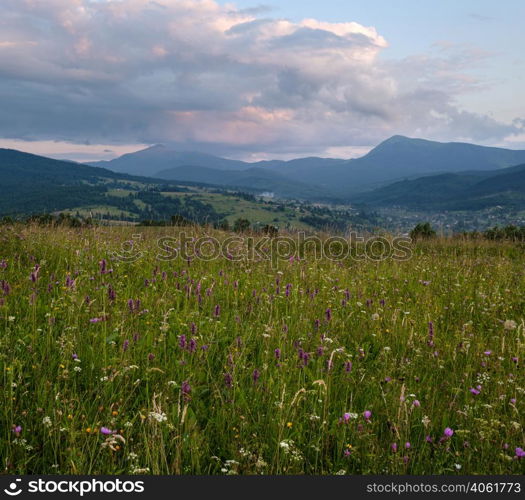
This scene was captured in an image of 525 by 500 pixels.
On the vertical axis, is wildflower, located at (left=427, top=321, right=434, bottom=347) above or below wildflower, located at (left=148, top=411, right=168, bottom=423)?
below

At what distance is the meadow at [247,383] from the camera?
285 centimetres

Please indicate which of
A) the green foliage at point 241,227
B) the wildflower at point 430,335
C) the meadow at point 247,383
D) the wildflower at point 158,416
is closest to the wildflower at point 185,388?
the meadow at point 247,383

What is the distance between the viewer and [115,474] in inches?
99.7

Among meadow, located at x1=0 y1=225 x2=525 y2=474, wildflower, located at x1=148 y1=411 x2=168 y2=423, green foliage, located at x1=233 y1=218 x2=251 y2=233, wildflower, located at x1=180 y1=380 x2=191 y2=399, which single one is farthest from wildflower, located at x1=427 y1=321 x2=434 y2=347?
green foliage, located at x1=233 y1=218 x2=251 y2=233

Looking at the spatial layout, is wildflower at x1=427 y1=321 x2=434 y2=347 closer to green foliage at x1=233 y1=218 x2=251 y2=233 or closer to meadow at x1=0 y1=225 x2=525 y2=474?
meadow at x1=0 y1=225 x2=525 y2=474

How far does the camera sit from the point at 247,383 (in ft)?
13.0

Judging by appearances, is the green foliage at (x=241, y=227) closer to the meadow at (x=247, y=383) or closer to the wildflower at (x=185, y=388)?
the meadow at (x=247, y=383)

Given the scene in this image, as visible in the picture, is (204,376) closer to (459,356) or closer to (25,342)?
(25,342)

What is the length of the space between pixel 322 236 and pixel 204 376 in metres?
14.4

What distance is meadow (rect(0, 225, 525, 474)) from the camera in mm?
2854

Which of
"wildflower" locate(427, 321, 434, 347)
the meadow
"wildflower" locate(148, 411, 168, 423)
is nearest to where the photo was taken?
"wildflower" locate(148, 411, 168, 423)

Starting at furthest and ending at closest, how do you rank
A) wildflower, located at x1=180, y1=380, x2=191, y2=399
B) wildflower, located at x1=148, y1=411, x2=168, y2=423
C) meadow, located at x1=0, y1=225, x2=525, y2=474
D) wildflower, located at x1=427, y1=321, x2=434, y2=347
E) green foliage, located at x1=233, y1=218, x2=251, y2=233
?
green foliage, located at x1=233, y1=218, x2=251, y2=233, wildflower, located at x1=427, y1=321, x2=434, y2=347, wildflower, located at x1=180, y1=380, x2=191, y2=399, meadow, located at x1=0, y1=225, x2=525, y2=474, wildflower, located at x1=148, y1=411, x2=168, y2=423

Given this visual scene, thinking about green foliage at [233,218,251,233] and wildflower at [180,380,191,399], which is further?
green foliage at [233,218,251,233]

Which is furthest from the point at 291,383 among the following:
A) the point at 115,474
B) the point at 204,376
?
the point at 115,474
